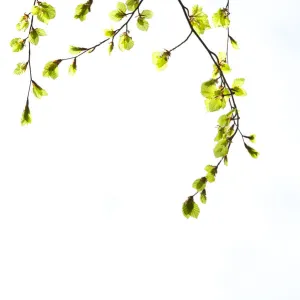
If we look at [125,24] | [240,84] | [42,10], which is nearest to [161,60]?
[125,24]

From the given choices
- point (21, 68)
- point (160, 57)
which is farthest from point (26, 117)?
point (160, 57)

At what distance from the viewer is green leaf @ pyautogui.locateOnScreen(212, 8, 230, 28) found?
2639 mm

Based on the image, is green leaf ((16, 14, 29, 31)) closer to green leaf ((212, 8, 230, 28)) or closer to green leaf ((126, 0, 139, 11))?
green leaf ((126, 0, 139, 11))

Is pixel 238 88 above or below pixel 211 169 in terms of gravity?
above

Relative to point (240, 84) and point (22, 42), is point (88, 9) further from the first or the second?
point (240, 84)

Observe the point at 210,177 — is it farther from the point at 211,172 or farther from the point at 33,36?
the point at 33,36

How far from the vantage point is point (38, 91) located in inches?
98.9

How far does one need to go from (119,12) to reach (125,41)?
213 mm

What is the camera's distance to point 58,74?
8.29 feet

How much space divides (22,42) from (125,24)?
666 mm

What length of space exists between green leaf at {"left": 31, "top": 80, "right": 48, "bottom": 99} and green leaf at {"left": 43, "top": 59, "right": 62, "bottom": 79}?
0.27 ft

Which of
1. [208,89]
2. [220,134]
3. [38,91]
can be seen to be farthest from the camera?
[38,91]

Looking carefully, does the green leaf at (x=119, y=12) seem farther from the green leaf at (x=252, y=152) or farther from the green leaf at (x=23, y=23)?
the green leaf at (x=252, y=152)

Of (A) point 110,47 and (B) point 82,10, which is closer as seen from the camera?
(B) point 82,10
